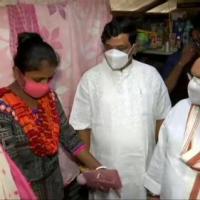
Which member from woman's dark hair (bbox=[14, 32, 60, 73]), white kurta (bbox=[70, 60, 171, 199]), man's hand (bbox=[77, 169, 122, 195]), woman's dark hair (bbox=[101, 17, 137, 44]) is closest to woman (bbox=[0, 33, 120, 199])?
woman's dark hair (bbox=[14, 32, 60, 73])

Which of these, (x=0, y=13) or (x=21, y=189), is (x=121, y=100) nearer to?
(x=0, y=13)

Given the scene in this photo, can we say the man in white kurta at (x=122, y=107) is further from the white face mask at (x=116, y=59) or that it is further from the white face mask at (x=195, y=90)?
the white face mask at (x=195, y=90)

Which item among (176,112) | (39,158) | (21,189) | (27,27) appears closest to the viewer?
(21,189)

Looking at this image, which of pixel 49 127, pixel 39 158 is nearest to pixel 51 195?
pixel 39 158

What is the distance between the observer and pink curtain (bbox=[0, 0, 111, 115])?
6.04 feet

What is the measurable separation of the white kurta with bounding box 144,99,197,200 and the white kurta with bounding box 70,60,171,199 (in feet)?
1.33

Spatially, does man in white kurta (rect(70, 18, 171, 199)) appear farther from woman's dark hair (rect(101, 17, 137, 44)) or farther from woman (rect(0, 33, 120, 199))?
woman (rect(0, 33, 120, 199))

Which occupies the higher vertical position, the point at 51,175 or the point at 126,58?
the point at 126,58

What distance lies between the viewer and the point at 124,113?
2049mm

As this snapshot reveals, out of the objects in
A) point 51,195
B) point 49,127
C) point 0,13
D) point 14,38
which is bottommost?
point 51,195

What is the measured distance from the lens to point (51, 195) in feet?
5.84

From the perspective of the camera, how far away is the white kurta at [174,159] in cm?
150

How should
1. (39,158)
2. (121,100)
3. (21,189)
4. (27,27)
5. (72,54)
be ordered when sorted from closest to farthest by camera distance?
1. (21,189)
2. (39,158)
3. (27,27)
4. (121,100)
5. (72,54)

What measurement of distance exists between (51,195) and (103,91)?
0.61m
